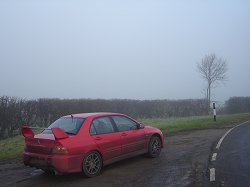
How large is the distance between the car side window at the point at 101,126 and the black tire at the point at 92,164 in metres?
0.55

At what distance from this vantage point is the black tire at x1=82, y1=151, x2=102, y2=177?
28.8 feet

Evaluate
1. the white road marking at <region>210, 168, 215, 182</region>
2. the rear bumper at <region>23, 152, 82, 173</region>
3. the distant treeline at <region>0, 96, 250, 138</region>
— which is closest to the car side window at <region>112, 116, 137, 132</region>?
the rear bumper at <region>23, 152, 82, 173</region>

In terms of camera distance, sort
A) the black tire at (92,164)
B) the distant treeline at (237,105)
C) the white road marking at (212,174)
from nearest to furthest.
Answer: the white road marking at (212,174) → the black tire at (92,164) → the distant treeline at (237,105)

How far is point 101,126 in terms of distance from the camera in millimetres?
9664

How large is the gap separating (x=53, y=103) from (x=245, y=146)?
13.8 m

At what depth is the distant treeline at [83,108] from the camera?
66.2 feet

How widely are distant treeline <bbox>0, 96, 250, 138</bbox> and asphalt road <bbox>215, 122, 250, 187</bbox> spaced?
37.7 ft

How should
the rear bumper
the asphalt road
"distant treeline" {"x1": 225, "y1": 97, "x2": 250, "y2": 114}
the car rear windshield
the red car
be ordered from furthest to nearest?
"distant treeline" {"x1": 225, "y1": 97, "x2": 250, "y2": 114}, the car rear windshield, the red car, the rear bumper, the asphalt road

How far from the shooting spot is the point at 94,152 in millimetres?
9070

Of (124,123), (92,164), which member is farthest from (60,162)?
(124,123)

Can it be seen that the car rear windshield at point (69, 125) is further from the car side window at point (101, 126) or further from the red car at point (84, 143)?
the car side window at point (101, 126)

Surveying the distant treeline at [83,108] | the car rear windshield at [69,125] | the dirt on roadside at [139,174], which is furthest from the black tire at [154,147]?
the distant treeline at [83,108]

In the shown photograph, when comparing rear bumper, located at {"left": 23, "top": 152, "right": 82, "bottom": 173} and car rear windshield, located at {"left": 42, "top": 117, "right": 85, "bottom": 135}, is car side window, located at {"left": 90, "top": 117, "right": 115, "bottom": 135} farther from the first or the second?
rear bumper, located at {"left": 23, "top": 152, "right": 82, "bottom": 173}

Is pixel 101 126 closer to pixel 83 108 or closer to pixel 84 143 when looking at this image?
pixel 84 143
